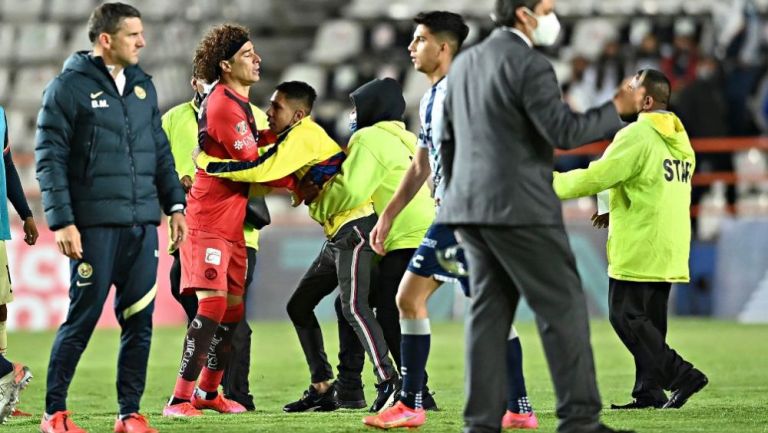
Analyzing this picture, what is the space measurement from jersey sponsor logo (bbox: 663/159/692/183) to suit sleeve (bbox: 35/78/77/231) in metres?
3.44

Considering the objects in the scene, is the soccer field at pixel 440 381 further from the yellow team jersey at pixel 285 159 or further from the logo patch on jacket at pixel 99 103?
the logo patch on jacket at pixel 99 103

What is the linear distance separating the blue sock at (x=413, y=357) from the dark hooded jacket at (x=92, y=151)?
1330 millimetres

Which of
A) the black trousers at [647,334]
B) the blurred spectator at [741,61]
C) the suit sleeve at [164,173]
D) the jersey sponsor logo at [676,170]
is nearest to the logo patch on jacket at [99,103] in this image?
the suit sleeve at [164,173]

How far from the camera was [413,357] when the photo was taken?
7.06m

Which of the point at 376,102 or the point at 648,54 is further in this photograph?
the point at 648,54

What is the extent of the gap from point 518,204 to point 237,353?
348 cm

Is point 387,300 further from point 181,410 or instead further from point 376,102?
point 181,410

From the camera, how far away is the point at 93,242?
6621 mm

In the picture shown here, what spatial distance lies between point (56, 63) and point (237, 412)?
51.3ft

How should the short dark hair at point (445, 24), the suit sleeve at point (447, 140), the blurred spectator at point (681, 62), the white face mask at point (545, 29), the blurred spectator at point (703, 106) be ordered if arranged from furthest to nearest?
the blurred spectator at point (681, 62), the blurred spectator at point (703, 106), the short dark hair at point (445, 24), the suit sleeve at point (447, 140), the white face mask at point (545, 29)

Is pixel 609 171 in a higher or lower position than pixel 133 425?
higher

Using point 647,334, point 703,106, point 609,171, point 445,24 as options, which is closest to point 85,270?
point 445,24

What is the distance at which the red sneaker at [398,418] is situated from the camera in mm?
6895

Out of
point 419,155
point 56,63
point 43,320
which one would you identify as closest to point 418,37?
point 419,155
